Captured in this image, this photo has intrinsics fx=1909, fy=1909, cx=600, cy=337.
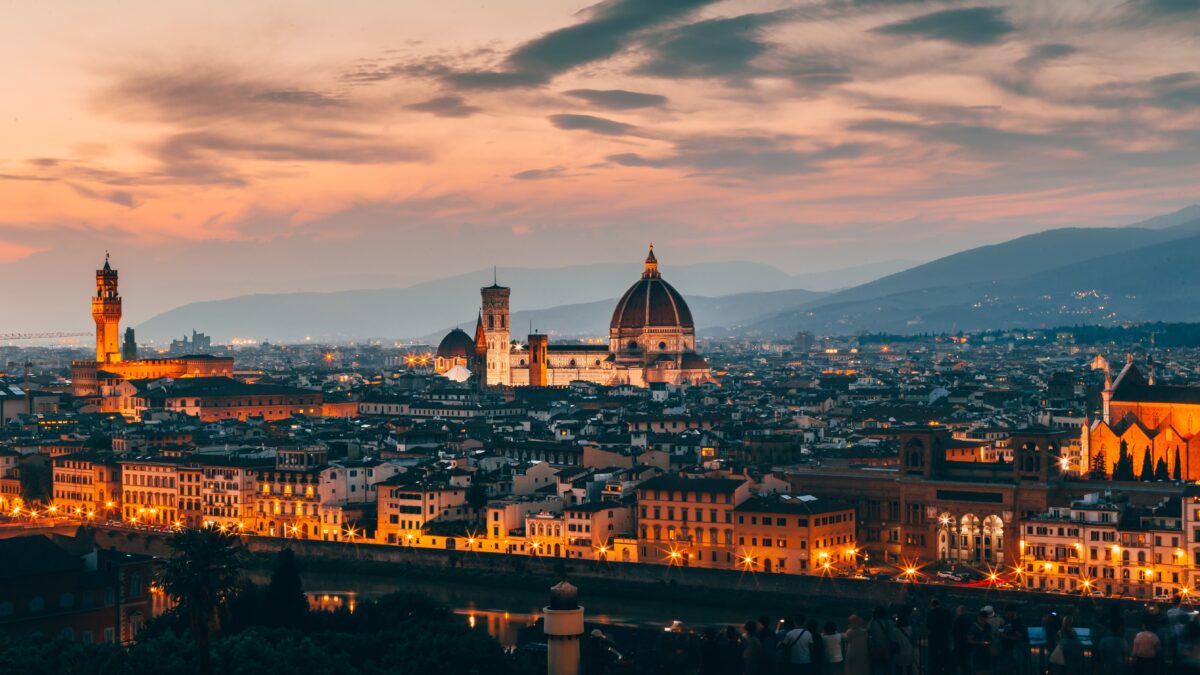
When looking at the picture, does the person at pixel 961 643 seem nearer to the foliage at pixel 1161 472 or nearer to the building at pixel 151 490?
the foliage at pixel 1161 472

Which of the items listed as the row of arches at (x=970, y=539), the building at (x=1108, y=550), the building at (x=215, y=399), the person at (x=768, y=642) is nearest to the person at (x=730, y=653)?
the person at (x=768, y=642)

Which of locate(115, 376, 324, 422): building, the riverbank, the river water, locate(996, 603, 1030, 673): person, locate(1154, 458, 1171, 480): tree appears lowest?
the river water

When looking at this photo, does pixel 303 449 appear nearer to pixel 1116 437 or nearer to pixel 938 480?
A: pixel 938 480

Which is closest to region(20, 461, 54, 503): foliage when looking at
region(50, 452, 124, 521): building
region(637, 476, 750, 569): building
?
region(50, 452, 124, 521): building

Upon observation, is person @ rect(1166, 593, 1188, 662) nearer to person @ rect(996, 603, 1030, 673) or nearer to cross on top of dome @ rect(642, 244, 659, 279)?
person @ rect(996, 603, 1030, 673)

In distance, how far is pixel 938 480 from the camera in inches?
1783

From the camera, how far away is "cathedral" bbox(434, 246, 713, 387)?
379 ft

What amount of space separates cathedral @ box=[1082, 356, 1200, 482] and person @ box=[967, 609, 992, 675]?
37690 millimetres

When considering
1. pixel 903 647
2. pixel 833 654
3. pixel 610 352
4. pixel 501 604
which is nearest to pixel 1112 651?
pixel 903 647

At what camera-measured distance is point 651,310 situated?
119375 millimetres

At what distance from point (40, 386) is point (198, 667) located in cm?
8679

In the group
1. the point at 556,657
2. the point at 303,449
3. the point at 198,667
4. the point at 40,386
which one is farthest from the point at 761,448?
the point at 40,386

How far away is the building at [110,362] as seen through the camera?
108812mm

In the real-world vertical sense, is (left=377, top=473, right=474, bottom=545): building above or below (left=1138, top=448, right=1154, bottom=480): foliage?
below
